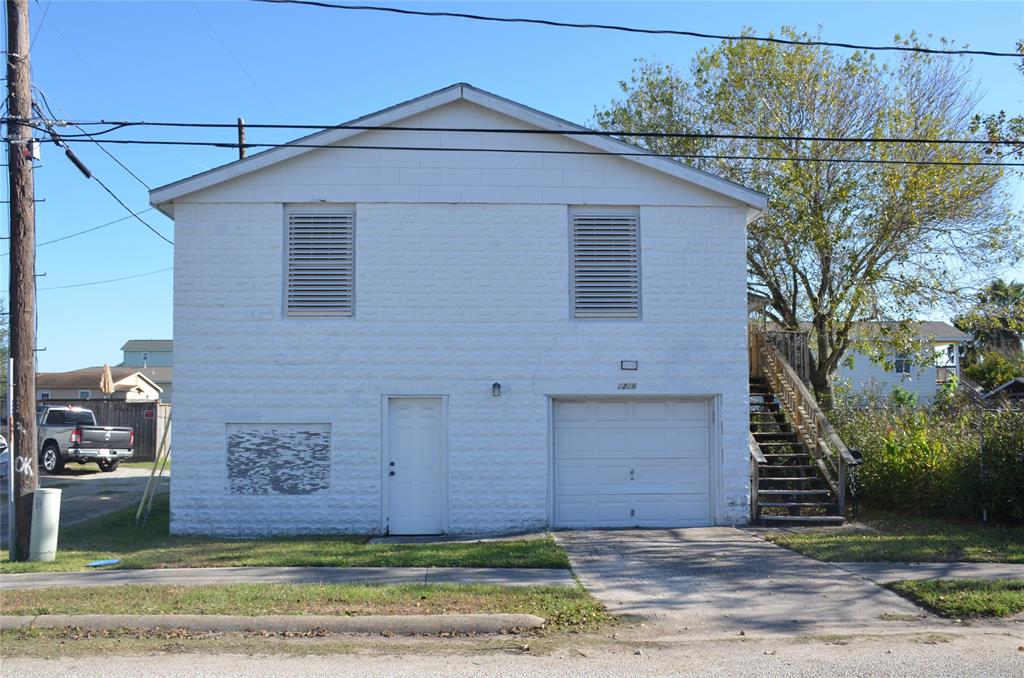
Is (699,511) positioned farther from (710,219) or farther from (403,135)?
(403,135)

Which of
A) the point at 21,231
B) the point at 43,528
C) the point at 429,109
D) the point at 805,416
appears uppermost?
the point at 429,109

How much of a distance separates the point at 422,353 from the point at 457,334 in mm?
620

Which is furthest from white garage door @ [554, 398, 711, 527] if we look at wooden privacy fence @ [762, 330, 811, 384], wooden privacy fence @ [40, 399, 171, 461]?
wooden privacy fence @ [40, 399, 171, 461]

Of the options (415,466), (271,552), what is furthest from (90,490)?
(271,552)

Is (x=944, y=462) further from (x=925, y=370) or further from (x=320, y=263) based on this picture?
(x=925, y=370)

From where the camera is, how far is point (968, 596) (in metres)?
9.24

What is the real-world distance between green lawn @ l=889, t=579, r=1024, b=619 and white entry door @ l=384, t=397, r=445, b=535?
7.01m

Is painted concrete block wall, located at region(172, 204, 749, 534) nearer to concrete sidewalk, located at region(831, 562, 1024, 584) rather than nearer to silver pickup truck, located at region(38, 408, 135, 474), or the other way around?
concrete sidewalk, located at region(831, 562, 1024, 584)

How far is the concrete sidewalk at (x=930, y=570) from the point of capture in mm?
10312

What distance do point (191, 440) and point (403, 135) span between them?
18.9ft

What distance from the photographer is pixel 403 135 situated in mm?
14742

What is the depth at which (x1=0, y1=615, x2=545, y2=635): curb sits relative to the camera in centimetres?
825

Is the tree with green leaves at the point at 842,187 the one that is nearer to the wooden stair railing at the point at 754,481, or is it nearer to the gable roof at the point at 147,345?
the wooden stair railing at the point at 754,481

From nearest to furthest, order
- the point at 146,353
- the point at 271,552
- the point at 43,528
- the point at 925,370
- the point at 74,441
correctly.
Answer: the point at 43,528
the point at 271,552
the point at 74,441
the point at 925,370
the point at 146,353
